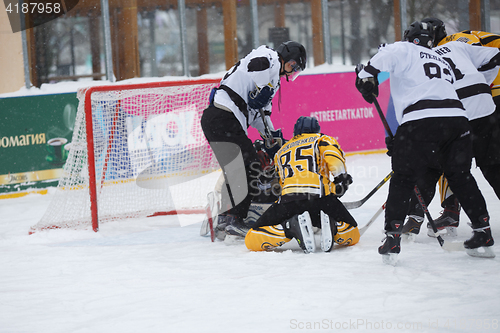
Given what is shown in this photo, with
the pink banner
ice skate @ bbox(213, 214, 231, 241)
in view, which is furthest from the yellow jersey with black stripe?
the pink banner

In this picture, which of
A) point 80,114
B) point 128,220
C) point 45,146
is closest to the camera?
point 80,114

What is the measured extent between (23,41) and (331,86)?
3.82 metres

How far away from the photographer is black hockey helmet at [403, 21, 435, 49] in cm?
270

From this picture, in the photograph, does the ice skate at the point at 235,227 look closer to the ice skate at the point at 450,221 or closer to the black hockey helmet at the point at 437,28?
the ice skate at the point at 450,221

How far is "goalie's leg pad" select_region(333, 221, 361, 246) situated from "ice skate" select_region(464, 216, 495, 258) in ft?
2.03

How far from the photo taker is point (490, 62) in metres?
2.93

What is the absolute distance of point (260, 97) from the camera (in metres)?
3.25

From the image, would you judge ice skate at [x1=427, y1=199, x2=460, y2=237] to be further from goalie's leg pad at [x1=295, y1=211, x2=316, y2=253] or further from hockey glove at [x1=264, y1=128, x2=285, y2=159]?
hockey glove at [x1=264, y1=128, x2=285, y2=159]

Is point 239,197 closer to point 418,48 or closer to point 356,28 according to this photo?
point 418,48

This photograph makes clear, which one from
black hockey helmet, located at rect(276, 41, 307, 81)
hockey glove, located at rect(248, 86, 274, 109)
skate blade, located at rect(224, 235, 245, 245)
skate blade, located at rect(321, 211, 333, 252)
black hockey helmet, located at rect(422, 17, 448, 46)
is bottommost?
skate blade, located at rect(224, 235, 245, 245)

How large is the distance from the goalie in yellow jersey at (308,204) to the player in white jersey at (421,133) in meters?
0.42

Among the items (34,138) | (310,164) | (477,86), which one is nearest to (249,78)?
(310,164)

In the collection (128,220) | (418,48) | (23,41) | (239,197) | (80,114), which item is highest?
(23,41)

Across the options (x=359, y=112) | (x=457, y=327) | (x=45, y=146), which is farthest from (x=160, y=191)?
(x=359, y=112)
